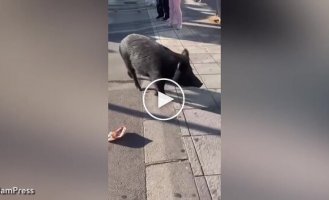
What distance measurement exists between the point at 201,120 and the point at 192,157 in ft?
0.83

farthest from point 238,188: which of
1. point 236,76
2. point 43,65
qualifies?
point 43,65

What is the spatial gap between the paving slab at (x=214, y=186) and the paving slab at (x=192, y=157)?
0.08 metres

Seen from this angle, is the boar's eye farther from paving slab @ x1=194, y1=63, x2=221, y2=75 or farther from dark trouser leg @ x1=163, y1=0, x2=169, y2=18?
dark trouser leg @ x1=163, y1=0, x2=169, y2=18

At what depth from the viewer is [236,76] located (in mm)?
2180

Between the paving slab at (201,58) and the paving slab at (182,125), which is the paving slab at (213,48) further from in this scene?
the paving slab at (182,125)

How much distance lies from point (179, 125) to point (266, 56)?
2.41ft

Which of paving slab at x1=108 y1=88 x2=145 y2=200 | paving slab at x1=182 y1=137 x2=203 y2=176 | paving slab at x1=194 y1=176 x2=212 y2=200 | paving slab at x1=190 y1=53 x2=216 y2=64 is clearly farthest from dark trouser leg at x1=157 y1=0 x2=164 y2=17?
paving slab at x1=194 y1=176 x2=212 y2=200

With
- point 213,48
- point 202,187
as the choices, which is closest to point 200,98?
point 213,48

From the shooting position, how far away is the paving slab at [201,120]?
2182 mm

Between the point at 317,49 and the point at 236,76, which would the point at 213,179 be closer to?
the point at 236,76

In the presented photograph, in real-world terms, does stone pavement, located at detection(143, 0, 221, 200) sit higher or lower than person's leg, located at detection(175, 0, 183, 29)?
lower

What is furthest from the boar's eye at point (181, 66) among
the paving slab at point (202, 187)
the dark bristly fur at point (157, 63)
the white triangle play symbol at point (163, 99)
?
the paving slab at point (202, 187)

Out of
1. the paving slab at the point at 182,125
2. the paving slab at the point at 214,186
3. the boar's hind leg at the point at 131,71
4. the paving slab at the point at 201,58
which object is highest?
the paving slab at the point at 201,58

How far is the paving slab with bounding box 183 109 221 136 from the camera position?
218 centimetres
